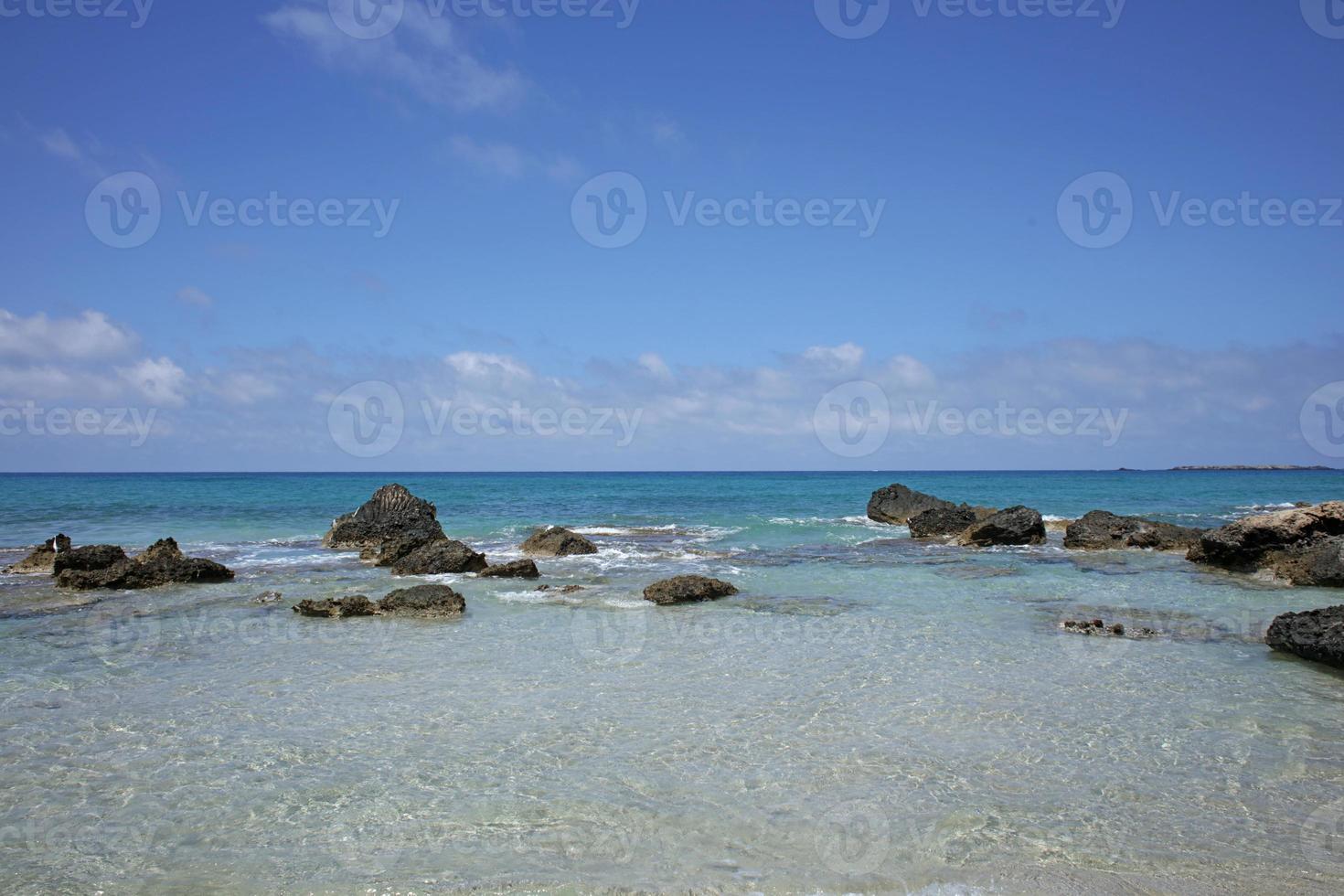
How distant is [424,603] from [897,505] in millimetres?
29569

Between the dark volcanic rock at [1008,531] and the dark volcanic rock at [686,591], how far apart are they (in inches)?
562

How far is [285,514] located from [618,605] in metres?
35.7

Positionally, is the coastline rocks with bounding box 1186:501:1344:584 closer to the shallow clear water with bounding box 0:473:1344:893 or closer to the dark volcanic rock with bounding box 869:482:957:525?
the shallow clear water with bounding box 0:473:1344:893

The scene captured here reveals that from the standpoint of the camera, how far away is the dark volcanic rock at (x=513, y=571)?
61.4 feet

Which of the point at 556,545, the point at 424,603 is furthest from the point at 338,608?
the point at 556,545

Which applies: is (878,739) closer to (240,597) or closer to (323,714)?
(323,714)

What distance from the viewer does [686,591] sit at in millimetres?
15508

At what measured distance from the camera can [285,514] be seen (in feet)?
145

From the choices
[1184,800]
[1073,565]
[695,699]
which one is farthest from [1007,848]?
[1073,565]

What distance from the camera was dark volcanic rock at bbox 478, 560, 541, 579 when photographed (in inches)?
737

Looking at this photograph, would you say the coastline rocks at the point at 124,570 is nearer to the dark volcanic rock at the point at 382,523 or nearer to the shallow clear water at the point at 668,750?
the shallow clear water at the point at 668,750

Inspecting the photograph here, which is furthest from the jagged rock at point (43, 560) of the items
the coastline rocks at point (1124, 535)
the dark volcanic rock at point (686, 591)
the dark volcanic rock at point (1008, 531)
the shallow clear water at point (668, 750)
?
the coastline rocks at point (1124, 535)

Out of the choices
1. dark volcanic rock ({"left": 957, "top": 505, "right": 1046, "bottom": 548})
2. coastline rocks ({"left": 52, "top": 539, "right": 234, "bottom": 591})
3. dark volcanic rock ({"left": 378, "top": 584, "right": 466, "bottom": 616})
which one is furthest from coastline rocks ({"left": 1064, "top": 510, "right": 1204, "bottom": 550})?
coastline rocks ({"left": 52, "top": 539, "right": 234, "bottom": 591})

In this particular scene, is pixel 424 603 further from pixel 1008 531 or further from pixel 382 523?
pixel 1008 531
